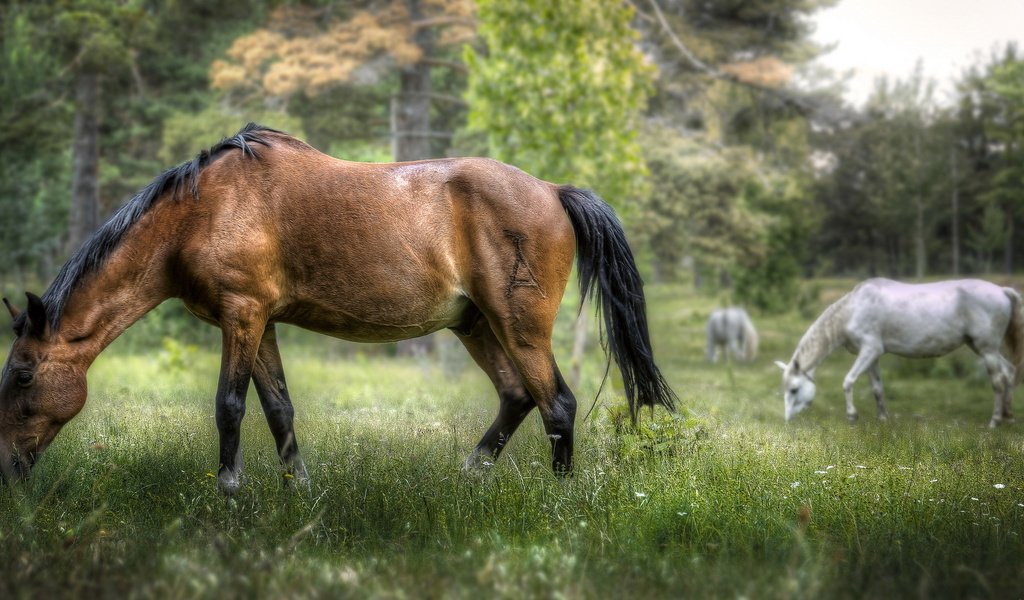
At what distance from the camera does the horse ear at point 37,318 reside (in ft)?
13.5

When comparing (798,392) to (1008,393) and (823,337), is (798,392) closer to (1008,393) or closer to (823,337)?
(823,337)

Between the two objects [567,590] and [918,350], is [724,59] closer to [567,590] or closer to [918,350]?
[918,350]

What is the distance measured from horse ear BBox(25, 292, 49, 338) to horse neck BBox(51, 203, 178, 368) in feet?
0.26

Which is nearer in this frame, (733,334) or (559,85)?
(559,85)

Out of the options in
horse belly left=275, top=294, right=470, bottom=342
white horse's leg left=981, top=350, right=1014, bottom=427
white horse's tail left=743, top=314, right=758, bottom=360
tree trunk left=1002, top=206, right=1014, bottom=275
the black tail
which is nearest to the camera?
horse belly left=275, top=294, right=470, bottom=342

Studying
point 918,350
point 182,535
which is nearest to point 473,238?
point 182,535

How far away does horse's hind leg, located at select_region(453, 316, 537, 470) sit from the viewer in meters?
4.89

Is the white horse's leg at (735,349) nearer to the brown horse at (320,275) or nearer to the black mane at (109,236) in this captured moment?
the brown horse at (320,275)

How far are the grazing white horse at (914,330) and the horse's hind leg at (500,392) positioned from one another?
13.7 ft

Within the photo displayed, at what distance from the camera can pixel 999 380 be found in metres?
8.19

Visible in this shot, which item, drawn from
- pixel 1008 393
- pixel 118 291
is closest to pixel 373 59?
pixel 1008 393

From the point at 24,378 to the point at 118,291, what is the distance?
62cm

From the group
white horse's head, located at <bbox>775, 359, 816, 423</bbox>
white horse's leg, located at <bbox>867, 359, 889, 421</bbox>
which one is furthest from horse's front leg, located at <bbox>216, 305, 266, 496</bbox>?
white horse's leg, located at <bbox>867, 359, 889, 421</bbox>

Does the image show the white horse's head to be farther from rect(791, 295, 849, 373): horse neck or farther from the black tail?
the black tail
